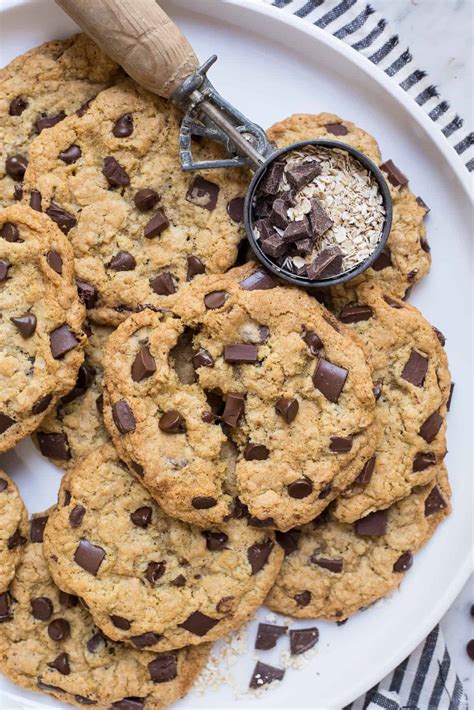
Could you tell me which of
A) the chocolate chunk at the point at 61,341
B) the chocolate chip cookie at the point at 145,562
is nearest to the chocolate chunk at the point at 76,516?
the chocolate chip cookie at the point at 145,562

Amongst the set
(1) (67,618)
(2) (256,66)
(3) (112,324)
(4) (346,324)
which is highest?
(2) (256,66)

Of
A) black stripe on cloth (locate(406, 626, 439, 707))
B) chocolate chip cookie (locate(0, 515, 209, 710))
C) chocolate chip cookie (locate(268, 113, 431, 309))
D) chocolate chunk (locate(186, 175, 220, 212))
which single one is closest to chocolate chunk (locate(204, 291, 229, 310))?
chocolate chunk (locate(186, 175, 220, 212))

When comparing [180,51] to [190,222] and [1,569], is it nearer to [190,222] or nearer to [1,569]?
[190,222]

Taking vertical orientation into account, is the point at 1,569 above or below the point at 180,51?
below

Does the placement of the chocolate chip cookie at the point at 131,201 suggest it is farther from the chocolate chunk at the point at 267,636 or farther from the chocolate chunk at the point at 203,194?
the chocolate chunk at the point at 267,636

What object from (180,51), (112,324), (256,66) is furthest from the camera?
(256,66)

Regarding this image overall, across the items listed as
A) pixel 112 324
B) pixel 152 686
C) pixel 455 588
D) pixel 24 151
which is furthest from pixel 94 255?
pixel 455 588
